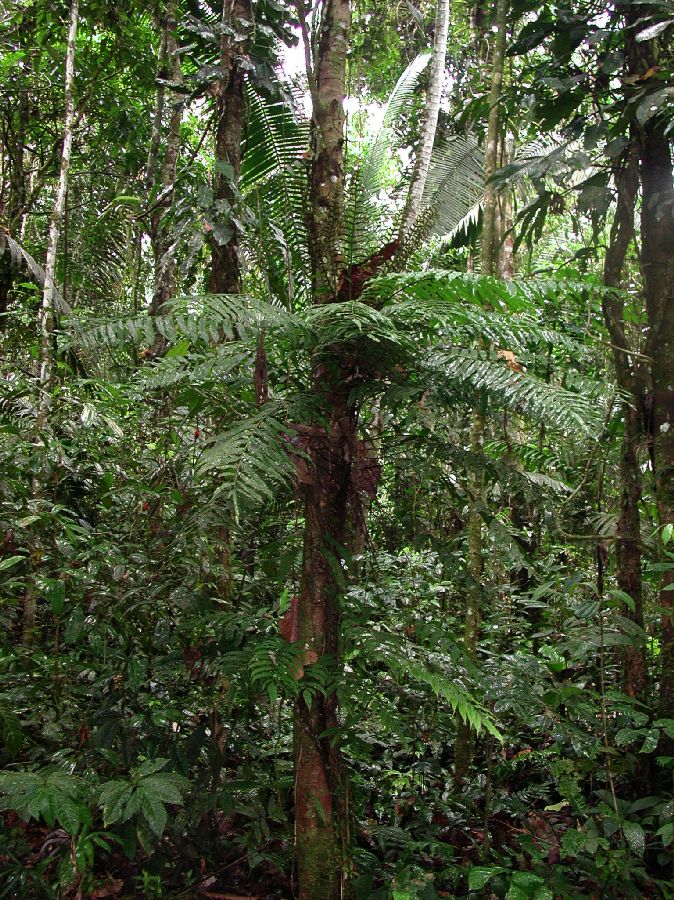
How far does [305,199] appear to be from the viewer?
2256 millimetres

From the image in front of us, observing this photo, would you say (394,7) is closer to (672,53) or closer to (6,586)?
(672,53)

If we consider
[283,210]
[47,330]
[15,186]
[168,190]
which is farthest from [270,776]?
[15,186]

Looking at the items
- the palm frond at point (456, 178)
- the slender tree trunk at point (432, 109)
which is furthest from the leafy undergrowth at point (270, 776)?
the palm frond at point (456, 178)

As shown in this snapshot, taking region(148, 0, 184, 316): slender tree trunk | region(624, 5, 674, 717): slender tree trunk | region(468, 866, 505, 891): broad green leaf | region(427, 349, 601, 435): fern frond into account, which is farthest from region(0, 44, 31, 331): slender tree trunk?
region(468, 866, 505, 891): broad green leaf

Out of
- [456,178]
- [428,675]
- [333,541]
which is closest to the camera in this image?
[428,675]

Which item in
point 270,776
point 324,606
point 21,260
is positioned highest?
point 21,260

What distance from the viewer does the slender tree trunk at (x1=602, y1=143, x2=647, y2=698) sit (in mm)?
2816

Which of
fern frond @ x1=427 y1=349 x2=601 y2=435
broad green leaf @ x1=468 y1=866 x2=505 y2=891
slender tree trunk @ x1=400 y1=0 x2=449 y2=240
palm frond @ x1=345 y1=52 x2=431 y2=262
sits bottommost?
broad green leaf @ x1=468 y1=866 x2=505 y2=891

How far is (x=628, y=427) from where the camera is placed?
2961 mm

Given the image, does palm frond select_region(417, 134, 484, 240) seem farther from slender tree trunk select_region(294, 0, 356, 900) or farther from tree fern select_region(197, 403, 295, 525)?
tree fern select_region(197, 403, 295, 525)

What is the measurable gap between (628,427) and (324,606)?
5.27 feet

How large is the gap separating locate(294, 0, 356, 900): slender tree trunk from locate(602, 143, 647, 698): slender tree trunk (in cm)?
122

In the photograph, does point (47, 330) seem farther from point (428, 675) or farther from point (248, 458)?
point (428, 675)

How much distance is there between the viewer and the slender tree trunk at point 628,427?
282cm
